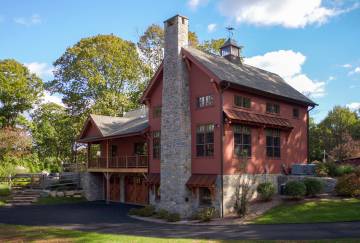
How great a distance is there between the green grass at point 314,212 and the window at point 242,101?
6.48 metres

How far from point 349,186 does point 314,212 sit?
3875 mm

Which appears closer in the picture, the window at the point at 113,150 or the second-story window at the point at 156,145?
the second-story window at the point at 156,145

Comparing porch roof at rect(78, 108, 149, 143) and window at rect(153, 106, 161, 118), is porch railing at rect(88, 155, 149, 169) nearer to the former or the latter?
porch roof at rect(78, 108, 149, 143)

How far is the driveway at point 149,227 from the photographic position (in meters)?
15.1

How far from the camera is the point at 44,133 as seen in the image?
4962 centimetres

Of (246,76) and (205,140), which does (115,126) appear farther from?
(246,76)

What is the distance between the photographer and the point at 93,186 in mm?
34656

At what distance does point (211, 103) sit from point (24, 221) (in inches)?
508

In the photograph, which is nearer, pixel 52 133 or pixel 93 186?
pixel 93 186

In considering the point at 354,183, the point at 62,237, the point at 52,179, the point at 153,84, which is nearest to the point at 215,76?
the point at 153,84

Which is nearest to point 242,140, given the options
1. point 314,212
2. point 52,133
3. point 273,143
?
point 273,143

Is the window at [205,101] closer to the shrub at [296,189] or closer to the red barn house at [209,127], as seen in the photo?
the red barn house at [209,127]

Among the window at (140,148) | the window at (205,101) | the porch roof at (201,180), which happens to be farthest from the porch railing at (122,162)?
the window at (205,101)

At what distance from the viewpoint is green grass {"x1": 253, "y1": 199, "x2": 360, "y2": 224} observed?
18.1m
